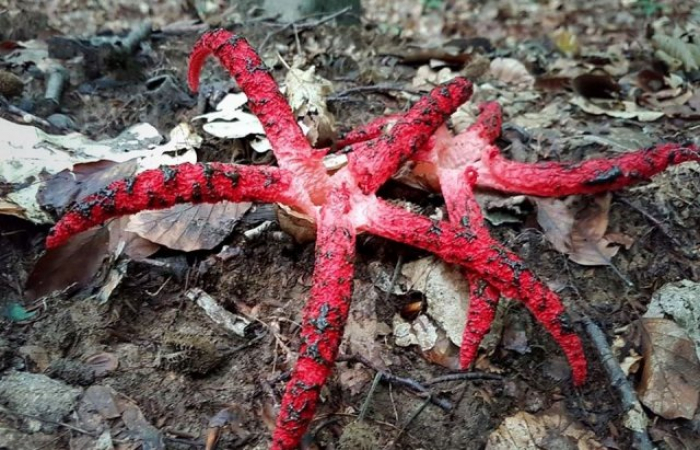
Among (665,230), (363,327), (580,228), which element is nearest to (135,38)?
(363,327)

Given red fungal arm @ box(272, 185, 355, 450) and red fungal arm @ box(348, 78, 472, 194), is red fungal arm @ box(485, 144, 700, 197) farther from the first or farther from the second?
red fungal arm @ box(272, 185, 355, 450)

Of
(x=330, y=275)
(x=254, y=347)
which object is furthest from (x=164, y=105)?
(x=330, y=275)

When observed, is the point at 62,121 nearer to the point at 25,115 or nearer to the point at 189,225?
the point at 25,115

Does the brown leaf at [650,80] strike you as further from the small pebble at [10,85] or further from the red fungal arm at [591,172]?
the small pebble at [10,85]

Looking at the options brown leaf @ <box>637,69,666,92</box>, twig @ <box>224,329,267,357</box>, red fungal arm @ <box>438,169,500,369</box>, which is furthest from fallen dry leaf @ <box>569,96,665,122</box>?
twig @ <box>224,329,267,357</box>

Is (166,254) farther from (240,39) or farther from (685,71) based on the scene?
(685,71)

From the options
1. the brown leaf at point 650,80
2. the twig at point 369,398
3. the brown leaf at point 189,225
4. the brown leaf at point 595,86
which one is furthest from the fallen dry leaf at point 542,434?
the brown leaf at point 650,80
